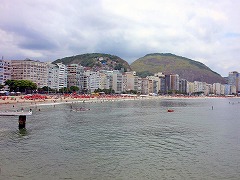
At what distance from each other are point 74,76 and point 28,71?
3792cm

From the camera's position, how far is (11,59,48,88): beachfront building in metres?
157

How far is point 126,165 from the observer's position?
65.8ft

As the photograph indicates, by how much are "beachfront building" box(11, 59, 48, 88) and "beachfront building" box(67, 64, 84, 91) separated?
88.5 ft

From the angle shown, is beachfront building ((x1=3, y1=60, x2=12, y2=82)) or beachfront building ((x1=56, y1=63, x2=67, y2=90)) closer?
beachfront building ((x1=3, y1=60, x2=12, y2=82))

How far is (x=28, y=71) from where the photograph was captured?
516 ft

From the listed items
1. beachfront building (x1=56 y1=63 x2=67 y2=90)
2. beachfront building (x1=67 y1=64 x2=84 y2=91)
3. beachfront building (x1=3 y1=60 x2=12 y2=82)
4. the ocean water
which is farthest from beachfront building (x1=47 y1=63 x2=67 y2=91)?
the ocean water

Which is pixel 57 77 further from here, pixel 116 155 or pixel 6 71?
pixel 116 155

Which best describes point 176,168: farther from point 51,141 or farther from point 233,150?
point 51,141

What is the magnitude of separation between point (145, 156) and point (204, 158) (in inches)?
180

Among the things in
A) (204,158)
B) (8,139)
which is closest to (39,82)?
(8,139)

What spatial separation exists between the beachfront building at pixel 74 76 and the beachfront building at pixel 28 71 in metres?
27.0

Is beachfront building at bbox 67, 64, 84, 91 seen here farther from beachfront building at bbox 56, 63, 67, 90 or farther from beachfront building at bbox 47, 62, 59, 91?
beachfront building at bbox 47, 62, 59, 91

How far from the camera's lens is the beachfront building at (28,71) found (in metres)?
157

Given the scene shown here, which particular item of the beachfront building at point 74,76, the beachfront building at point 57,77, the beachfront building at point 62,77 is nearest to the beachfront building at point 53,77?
the beachfront building at point 57,77
